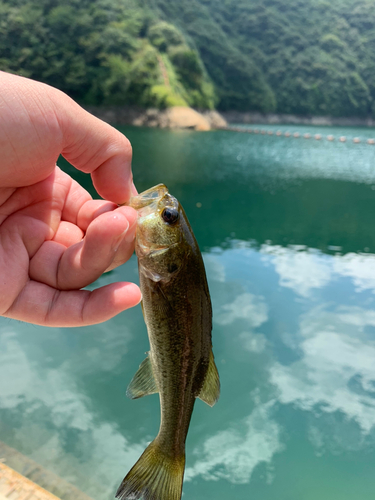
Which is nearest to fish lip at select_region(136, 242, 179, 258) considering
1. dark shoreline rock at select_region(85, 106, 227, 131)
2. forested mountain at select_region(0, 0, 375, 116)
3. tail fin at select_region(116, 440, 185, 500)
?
tail fin at select_region(116, 440, 185, 500)

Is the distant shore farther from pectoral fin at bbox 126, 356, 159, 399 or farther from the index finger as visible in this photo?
pectoral fin at bbox 126, 356, 159, 399

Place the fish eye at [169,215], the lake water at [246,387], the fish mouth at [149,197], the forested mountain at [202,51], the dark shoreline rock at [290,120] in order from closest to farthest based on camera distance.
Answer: the fish eye at [169,215] < the fish mouth at [149,197] < the lake water at [246,387] < the forested mountain at [202,51] < the dark shoreline rock at [290,120]

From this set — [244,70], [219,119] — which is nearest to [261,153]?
[219,119]

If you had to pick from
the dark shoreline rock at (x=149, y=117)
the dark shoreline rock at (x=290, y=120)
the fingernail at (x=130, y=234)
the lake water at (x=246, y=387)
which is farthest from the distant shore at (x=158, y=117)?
the fingernail at (x=130, y=234)

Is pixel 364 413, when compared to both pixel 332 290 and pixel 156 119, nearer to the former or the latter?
pixel 332 290

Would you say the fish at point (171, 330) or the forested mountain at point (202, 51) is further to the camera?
the forested mountain at point (202, 51)

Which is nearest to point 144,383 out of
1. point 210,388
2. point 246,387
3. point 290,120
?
point 210,388

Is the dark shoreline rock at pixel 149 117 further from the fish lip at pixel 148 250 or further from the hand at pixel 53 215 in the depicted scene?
the fish lip at pixel 148 250

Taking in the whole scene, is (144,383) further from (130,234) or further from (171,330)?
(130,234)
